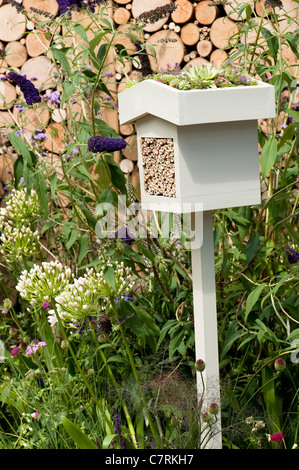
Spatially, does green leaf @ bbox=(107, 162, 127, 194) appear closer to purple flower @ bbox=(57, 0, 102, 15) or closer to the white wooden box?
the white wooden box

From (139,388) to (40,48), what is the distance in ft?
6.87

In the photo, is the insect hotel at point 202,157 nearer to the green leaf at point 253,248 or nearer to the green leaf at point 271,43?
the green leaf at point 253,248

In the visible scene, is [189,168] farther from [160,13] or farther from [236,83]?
[160,13]

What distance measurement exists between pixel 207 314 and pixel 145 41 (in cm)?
180

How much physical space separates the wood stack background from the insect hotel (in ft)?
3.73

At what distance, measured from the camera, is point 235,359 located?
2756 millimetres

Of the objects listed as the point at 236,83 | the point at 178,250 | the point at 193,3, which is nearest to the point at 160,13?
the point at 236,83

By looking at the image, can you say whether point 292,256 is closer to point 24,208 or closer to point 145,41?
point 24,208

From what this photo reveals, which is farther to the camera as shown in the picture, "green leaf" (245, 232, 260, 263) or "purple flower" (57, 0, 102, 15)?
"green leaf" (245, 232, 260, 263)

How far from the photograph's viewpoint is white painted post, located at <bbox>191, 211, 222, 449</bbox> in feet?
7.24

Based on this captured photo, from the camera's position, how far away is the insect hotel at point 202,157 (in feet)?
6.72

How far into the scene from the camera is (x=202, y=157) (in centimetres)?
211

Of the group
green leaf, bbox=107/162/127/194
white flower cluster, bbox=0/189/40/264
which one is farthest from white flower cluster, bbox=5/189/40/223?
green leaf, bbox=107/162/127/194
